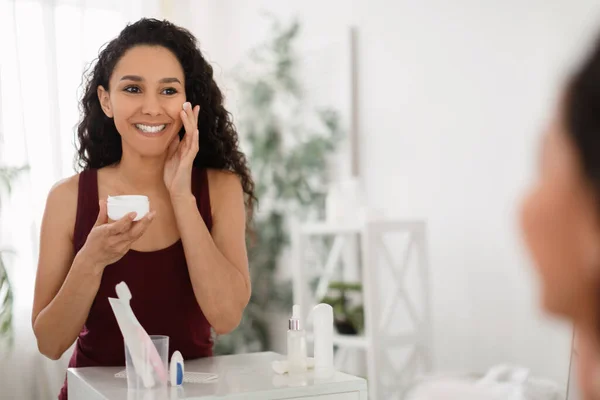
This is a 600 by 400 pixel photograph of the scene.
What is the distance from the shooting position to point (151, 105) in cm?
157

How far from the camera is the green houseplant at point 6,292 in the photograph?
231cm

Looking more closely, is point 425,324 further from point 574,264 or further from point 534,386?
point 574,264

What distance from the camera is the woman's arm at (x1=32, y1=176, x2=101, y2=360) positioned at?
57.0 inches

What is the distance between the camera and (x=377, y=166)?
3.22 metres

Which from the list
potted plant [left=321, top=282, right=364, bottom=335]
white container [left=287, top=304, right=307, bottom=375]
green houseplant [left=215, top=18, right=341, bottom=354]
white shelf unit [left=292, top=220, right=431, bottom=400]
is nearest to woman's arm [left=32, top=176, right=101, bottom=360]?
white container [left=287, top=304, right=307, bottom=375]

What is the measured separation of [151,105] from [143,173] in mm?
176

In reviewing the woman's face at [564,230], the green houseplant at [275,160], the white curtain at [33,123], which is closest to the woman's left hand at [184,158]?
the woman's face at [564,230]

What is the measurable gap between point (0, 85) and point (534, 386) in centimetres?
211

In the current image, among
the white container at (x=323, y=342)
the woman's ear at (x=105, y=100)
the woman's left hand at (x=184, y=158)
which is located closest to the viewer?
the white container at (x=323, y=342)

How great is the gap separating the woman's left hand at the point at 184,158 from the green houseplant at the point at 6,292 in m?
0.93

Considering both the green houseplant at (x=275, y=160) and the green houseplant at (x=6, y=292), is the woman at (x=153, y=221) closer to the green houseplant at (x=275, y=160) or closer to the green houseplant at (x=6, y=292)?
the green houseplant at (x=6, y=292)

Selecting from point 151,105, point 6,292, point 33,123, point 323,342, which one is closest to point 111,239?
point 151,105

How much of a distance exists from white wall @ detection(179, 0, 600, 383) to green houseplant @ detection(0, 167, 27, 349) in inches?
32.3

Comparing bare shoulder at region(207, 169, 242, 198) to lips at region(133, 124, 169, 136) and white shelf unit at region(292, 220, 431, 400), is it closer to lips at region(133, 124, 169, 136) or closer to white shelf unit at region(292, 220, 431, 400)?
lips at region(133, 124, 169, 136)
